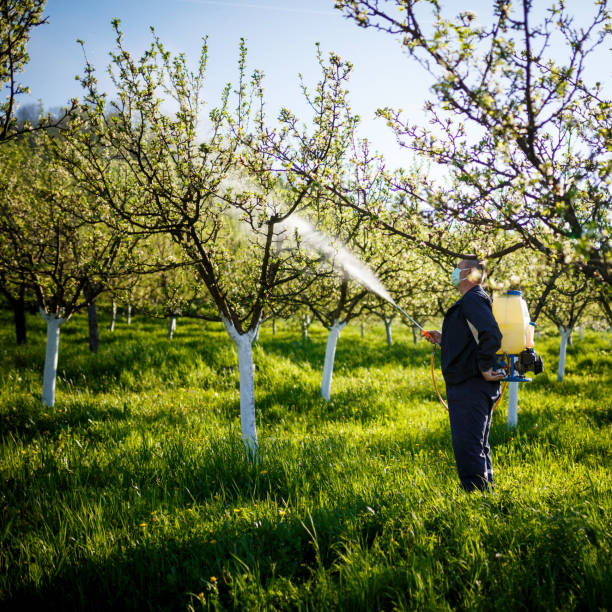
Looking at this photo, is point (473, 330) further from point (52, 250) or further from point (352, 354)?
point (352, 354)

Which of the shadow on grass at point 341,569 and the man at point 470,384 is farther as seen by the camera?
the man at point 470,384

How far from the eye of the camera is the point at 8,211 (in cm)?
873

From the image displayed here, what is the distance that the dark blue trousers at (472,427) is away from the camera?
14.1 ft

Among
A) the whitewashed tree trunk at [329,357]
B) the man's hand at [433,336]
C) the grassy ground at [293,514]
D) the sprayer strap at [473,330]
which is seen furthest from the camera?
the whitewashed tree trunk at [329,357]

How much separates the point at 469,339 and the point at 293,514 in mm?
2615

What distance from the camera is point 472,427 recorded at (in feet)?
14.1

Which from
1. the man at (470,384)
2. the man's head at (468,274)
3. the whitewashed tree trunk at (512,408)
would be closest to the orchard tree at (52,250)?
the man's head at (468,274)

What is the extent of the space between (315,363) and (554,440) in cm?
886

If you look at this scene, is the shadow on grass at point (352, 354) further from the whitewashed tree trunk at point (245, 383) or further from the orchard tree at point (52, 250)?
the whitewashed tree trunk at point (245, 383)

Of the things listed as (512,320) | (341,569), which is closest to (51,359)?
(341,569)

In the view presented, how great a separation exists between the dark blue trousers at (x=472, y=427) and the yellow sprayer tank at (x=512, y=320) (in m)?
0.51

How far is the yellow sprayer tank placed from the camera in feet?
13.1

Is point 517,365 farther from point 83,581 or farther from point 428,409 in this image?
point 428,409

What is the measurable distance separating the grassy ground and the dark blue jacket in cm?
127
